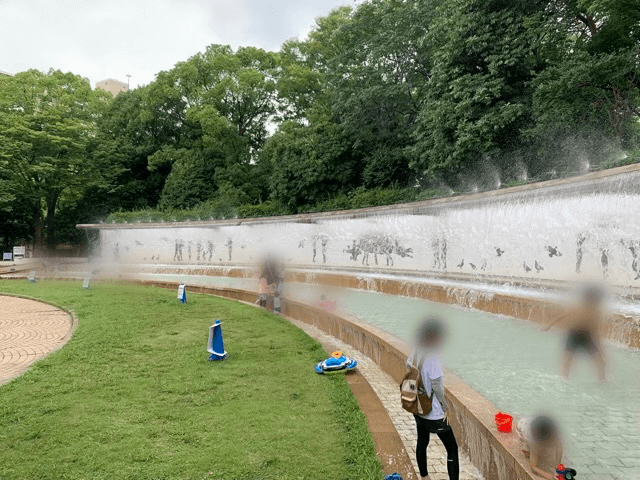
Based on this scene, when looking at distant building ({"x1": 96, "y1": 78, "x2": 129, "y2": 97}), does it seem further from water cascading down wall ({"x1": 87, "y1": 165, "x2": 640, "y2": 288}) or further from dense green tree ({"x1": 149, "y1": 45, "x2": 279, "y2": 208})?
water cascading down wall ({"x1": 87, "y1": 165, "x2": 640, "y2": 288})

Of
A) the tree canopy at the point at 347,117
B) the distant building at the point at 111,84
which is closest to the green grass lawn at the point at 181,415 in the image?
the tree canopy at the point at 347,117

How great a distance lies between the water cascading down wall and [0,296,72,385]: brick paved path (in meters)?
9.71

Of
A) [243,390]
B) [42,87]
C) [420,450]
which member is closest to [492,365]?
[420,450]

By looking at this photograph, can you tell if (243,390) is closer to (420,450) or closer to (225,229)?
(420,450)

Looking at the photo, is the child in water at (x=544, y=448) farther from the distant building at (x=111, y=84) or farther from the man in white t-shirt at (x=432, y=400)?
the distant building at (x=111, y=84)

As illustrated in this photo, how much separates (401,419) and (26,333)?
812 centimetres

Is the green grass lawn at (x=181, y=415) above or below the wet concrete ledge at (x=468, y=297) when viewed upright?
below

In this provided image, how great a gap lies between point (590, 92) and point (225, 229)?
647 inches

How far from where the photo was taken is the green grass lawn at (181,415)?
3701 millimetres

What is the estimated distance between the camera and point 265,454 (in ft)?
12.7

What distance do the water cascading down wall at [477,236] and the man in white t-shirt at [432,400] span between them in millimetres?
6713

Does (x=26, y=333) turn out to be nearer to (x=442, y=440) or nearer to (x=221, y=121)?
(x=442, y=440)

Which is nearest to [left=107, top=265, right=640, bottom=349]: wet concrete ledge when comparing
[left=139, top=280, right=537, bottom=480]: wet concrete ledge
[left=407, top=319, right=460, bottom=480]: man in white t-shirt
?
[left=139, top=280, right=537, bottom=480]: wet concrete ledge

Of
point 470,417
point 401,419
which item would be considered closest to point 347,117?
point 401,419
